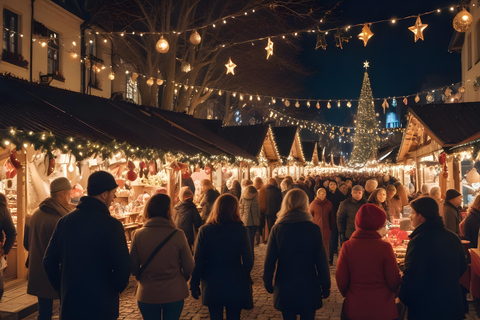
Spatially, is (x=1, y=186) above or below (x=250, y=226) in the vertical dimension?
above

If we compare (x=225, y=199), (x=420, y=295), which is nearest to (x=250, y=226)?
(x=225, y=199)

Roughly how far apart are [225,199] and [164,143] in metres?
5.67

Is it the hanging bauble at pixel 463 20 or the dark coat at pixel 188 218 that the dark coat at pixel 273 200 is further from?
the hanging bauble at pixel 463 20

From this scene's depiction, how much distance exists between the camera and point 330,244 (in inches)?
390

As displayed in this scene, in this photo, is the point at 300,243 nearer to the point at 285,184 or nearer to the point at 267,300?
the point at 267,300

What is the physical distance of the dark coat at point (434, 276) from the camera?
3.75 metres

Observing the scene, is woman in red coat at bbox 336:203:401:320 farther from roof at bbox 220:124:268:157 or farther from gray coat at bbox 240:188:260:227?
roof at bbox 220:124:268:157

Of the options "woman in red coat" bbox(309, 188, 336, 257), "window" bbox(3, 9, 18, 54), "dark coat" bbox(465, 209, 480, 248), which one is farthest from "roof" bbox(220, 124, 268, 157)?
"dark coat" bbox(465, 209, 480, 248)

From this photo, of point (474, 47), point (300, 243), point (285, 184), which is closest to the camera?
point (300, 243)

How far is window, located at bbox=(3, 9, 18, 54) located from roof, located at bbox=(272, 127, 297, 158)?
13.7 metres

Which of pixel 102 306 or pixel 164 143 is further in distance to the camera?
pixel 164 143

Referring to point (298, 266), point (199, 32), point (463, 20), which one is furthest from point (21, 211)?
point (199, 32)

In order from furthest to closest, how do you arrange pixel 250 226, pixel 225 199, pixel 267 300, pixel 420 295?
1. pixel 250 226
2. pixel 267 300
3. pixel 225 199
4. pixel 420 295

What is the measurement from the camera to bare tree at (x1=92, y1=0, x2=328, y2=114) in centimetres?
1827
